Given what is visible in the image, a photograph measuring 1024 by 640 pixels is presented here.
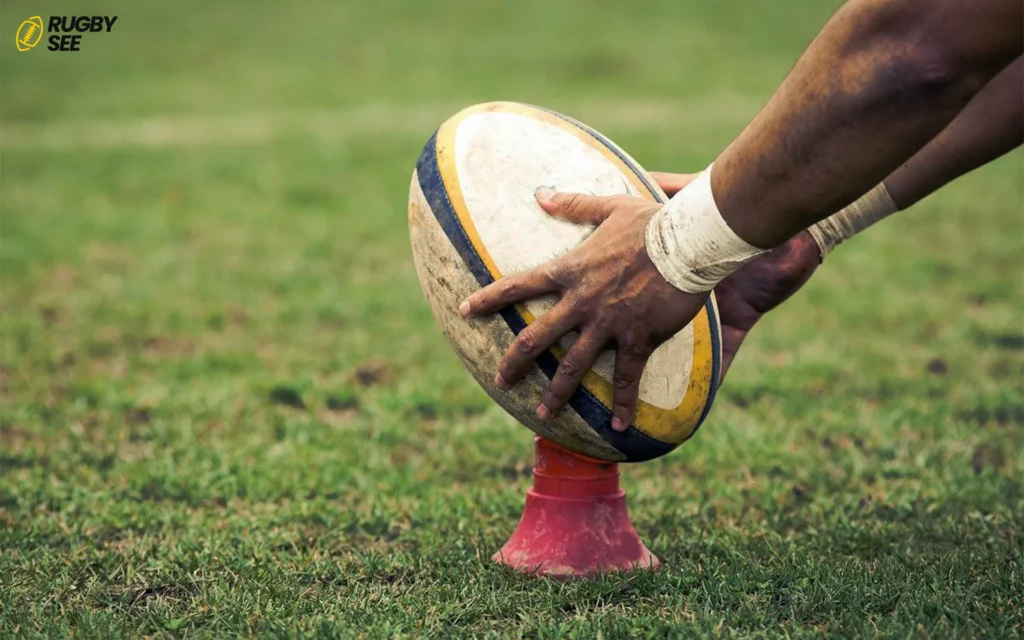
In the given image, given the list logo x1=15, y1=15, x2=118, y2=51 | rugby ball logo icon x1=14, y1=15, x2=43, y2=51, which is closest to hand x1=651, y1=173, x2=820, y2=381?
logo x1=15, y1=15, x2=118, y2=51

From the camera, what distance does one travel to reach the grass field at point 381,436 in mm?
2680

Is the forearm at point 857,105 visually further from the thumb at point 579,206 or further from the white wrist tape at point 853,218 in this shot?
the white wrist tape at point 853,218

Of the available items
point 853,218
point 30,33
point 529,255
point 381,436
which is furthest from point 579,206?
point 30,33

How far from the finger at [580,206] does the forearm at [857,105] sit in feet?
1.07

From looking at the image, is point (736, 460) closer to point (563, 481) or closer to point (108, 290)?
point (563, 481)

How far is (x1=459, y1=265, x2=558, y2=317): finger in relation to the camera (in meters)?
2.53

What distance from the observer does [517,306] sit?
103 inches

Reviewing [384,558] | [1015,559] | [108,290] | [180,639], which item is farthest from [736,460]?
[108,290]

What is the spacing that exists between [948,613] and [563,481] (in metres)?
0.96

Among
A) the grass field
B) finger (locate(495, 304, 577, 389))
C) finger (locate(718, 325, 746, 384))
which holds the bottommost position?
the grass field

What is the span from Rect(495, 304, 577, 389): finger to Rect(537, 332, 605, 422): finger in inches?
1.7

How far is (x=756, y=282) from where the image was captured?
3.06 meters

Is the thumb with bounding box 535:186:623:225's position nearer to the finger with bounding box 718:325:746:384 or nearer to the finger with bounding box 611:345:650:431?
the finger with bounding box 611:345:650:431

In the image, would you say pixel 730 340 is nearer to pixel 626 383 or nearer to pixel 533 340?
pixel 626 383
